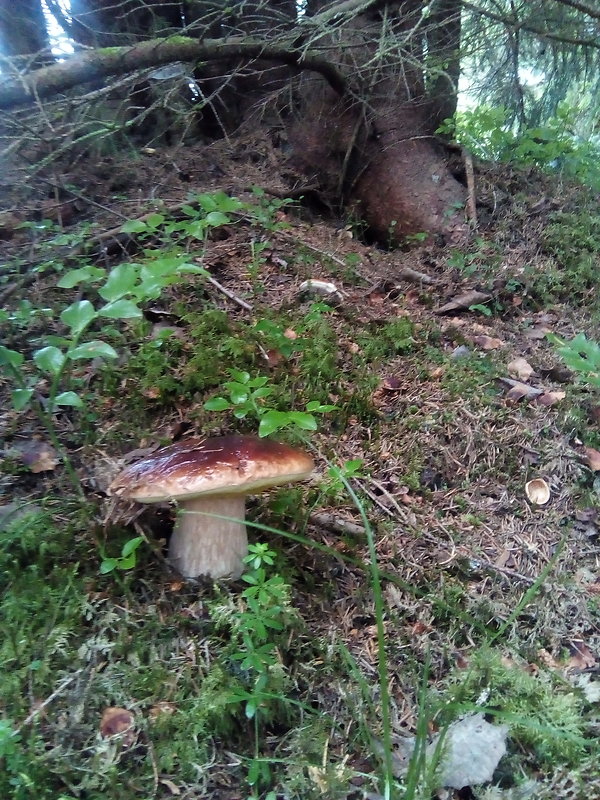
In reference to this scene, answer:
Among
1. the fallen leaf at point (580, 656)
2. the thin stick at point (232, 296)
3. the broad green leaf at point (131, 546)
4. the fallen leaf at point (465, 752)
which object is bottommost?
the fallen leaf at point (580, 656)

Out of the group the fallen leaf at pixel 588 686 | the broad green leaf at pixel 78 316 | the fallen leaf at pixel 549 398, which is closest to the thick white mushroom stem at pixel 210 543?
the broad green leaf at pixel 78 316

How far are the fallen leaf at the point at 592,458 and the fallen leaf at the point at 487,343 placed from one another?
0.89 metres

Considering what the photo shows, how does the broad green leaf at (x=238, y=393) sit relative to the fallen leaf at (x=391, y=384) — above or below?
above

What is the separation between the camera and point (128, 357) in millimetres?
2771

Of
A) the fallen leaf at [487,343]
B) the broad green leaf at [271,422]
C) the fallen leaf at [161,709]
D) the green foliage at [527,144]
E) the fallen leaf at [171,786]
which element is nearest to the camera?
the fallen leaf at [171,786]

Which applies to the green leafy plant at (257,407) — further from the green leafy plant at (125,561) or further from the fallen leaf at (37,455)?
the fallen leaf at (37,455)

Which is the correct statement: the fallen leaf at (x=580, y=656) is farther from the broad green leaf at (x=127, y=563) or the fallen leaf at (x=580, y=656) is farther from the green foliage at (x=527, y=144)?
the green foliage at (x=527, y=144)

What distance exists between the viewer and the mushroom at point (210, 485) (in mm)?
1777

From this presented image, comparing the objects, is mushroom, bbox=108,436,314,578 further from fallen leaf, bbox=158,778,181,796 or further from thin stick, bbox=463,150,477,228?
thin stick, bbox=463,150,477,228

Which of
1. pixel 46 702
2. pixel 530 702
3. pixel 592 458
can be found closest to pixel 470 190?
pixel 592 458

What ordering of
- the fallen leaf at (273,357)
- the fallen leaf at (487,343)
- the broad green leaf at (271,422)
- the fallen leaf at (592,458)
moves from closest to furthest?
the broad green leaf at (271,422), the fallen leaf at (592,458), the fallen leaf at (273,357), the fallen leaf at (487,343)

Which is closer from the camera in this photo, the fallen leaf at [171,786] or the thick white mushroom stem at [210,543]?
the fallen leaf at [171,786]

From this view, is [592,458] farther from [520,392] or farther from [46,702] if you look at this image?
[46,702]

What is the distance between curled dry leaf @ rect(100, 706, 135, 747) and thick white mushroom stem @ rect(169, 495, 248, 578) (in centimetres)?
49
